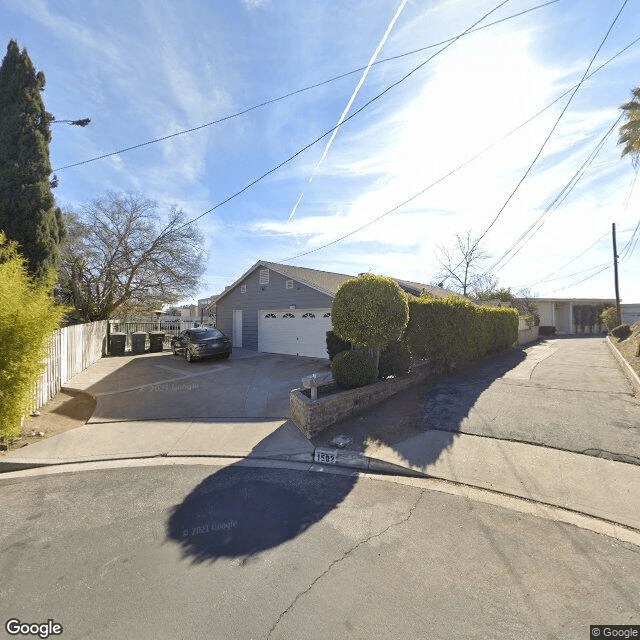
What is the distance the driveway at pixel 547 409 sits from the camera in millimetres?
5508

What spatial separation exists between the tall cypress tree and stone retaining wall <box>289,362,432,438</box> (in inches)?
307

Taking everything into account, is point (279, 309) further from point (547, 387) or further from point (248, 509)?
point (248, 509)

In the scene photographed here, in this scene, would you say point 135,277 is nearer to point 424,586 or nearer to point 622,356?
point 424,586

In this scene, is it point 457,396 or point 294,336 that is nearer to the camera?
point 457,396

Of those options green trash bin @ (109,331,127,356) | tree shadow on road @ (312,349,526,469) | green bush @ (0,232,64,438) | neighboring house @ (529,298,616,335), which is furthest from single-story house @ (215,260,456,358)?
neighboring house @ (529,298,616,335)

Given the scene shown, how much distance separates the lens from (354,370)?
23.9 feet

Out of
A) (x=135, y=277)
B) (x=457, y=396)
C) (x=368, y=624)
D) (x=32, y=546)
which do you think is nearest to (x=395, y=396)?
(x=457, y=396)

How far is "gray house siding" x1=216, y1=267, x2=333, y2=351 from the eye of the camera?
14.9 meters

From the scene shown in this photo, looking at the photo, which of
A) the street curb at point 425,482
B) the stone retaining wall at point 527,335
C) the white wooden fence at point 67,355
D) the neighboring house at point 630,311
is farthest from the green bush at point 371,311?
the neighboring house at point 630,311

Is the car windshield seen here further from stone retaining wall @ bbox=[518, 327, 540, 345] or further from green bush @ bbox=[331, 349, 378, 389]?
stone retaining wall @ bbox=[518, 327, 540, 345]

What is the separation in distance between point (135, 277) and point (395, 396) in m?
17.2

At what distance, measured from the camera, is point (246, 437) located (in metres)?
6.21

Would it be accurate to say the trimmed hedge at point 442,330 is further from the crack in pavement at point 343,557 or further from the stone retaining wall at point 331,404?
the crack in pavement at point 343,557

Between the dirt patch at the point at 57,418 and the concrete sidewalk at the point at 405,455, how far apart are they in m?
0.28
